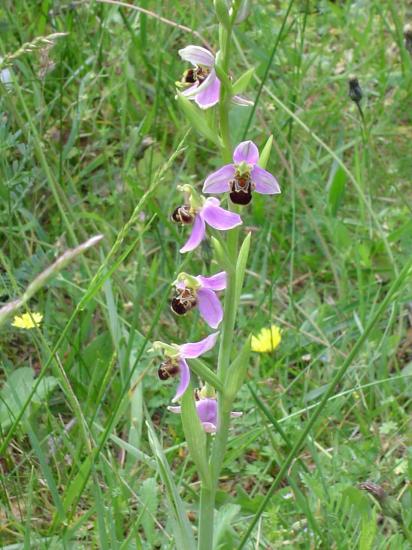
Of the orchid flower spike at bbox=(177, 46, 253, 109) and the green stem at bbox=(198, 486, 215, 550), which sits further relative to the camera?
the green stem at bbox=(198, 486, 215, 550)

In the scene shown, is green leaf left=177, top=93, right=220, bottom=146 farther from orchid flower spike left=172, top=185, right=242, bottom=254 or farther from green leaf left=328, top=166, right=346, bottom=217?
green leaf left=328, top=166, right=346, bottom=217

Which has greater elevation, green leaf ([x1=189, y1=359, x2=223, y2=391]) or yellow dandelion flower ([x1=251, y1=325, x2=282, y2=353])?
green leaf ([x1=189, y1=359, x2=223, y2=391])

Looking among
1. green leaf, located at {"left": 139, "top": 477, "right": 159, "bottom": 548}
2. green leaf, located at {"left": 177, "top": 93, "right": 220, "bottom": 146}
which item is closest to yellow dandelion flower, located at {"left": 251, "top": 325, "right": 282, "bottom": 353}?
green leaf, located at {"left": 139, "top": 477, "right": 159, "bottom": 548}

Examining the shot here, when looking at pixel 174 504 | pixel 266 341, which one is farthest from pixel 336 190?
pixel 174 504

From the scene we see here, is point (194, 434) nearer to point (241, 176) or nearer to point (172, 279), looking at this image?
point (241, 176)

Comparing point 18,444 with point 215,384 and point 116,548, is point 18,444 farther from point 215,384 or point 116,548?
point 215,384

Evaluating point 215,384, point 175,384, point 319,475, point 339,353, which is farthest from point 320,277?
point 215,384
